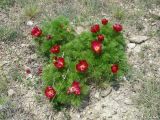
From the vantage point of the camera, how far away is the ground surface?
4.22m

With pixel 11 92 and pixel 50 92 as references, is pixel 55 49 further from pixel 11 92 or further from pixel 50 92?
pixel 11 92

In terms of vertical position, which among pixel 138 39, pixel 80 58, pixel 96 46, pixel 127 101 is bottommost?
pixel 127 101

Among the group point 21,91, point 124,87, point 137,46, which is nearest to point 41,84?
point 21,91

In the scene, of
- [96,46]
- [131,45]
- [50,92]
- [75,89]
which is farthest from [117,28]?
[50,92]

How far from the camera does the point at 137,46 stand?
4.91m

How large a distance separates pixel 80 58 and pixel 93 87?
1.26 ft

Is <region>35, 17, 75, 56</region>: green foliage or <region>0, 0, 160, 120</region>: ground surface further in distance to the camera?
<region>35, 17, 75, 56</region>: green foliage

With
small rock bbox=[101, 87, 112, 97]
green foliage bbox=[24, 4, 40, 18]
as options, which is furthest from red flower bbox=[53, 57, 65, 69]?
green foliage bbox=[24, 4, 40, 18]

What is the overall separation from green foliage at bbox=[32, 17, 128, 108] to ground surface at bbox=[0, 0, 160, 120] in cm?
16

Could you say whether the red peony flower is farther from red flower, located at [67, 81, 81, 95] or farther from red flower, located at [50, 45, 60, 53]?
red flower, located at [67, 81, 81, 95]

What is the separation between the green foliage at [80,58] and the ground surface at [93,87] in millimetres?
162

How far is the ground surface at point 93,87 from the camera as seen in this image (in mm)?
4219

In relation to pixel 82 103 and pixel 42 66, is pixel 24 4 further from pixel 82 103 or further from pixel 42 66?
pixel 82 103

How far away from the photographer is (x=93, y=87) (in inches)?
173
